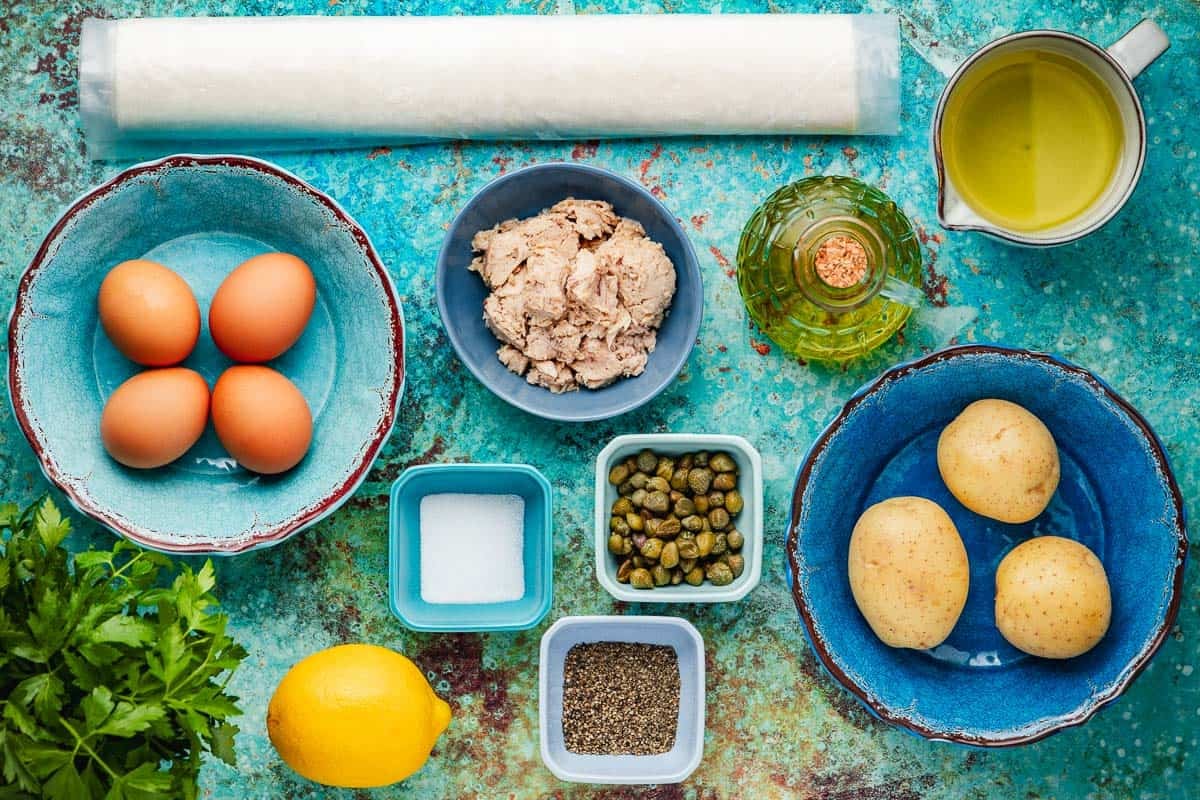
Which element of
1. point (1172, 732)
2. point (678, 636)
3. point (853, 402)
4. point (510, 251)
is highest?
point (510, 251)

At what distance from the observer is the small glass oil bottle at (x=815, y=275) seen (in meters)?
1.28

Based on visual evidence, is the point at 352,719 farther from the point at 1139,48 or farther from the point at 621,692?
the point at 1139,48

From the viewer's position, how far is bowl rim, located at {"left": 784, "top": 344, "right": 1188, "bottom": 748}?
1272mm

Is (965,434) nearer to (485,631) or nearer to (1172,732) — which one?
(1172,732)

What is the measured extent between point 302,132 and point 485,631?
659 mm

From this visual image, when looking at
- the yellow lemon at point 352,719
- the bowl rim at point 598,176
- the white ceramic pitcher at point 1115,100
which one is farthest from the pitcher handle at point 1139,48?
the yellow lemon at point 352,719

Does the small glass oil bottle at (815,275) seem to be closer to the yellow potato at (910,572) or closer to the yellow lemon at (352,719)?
the yellow potato at (910,572)

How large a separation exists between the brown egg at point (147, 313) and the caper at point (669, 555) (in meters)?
0.61

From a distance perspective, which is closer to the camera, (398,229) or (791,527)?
(791,527)

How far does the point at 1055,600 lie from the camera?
→ 4.15 feet

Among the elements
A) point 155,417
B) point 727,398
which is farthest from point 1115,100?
point 155,417

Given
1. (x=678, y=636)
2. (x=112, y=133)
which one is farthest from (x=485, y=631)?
(x=112, y=133)

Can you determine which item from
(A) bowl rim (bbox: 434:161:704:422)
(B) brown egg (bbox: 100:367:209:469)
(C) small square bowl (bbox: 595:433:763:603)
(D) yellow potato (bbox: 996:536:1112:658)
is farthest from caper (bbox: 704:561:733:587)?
(B) brown egg (bbox: 100:367:209:469)

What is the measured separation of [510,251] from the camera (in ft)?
4.30
